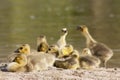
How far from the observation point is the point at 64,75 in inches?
400

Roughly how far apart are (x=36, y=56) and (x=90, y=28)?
35.9ft

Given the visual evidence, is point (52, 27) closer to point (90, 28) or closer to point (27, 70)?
point (90, 28)

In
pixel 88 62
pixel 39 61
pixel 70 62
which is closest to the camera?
pixel 39 61

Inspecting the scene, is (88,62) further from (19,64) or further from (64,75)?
(19,64)

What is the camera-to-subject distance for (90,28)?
21812 mm

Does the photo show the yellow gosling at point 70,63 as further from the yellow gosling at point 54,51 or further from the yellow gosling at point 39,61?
Result: the yellow gosling at point 54,51

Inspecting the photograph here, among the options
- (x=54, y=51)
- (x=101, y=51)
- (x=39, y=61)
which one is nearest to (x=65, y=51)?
(x=54, y=51)

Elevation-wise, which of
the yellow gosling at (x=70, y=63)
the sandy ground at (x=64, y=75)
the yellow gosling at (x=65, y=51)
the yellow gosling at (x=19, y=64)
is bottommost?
the sandy ground at (x=64, y=75)

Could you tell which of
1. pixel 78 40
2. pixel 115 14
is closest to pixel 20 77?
pixel 78 40

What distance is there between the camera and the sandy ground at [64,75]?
9.84 metres

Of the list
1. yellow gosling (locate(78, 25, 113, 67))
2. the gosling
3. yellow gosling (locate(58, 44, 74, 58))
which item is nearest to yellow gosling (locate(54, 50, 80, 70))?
the gosling

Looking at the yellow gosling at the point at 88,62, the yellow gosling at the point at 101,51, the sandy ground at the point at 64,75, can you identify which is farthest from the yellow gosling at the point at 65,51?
the sandy ground at the point at 64,75

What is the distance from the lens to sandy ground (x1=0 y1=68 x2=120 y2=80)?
9836 mm

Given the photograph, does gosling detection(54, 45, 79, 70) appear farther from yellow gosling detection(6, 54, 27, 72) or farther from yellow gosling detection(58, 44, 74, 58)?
yellow gosling detection(6, 54, 27, 72)
